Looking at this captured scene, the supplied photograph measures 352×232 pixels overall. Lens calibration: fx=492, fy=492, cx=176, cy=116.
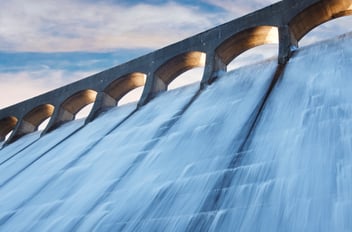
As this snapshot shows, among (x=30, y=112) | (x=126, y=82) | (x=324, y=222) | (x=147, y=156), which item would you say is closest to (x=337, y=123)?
(x=324, y=222)

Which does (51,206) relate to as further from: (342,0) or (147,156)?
(342,0)

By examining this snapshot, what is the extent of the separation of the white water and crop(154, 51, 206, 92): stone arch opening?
1.22 meters

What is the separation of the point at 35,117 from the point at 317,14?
9.78m

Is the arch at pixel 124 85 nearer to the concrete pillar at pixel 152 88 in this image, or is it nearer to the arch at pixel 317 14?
the concrete pillar at pixel 152 88

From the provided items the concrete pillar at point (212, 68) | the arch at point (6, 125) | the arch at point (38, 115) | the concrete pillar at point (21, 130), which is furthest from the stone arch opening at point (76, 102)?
the concrete pillar at point (212, 68)

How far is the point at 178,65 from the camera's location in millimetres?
13391

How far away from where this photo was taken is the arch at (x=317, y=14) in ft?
36.2

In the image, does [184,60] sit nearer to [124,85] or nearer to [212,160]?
[124,85]

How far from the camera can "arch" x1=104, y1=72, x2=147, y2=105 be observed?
14.0 meters

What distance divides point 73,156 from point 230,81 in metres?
3.86

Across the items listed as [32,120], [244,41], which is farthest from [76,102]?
[244,41]

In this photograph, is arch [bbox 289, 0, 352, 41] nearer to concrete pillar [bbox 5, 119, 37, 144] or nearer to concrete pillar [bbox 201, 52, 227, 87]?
concrete pillar [bbox 201, 52, 227, 87]

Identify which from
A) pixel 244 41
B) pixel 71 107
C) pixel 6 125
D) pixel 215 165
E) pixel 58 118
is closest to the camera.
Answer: pixel 215 165

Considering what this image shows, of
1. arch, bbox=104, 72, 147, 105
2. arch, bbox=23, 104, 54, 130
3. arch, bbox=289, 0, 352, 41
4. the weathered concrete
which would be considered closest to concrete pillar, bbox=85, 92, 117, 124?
the weathered concrete
